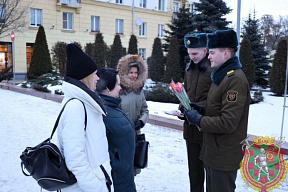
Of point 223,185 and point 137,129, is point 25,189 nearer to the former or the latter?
point 137,129

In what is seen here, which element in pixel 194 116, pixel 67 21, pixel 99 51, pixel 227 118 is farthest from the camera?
pixel 67 21

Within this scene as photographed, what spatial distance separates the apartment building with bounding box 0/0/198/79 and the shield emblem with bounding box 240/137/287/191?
75.9ft

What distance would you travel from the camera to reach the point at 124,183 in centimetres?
257

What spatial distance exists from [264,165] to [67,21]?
25.8 meters

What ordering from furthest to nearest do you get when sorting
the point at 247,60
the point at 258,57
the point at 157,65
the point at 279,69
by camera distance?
the point at 258,57, the point at 157,65, the point at 247,60, the point at 279,69

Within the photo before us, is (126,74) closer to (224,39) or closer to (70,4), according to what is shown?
(224,39)

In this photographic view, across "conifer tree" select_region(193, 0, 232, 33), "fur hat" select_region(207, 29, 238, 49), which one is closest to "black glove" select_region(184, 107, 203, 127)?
"fur hat" select_region(207, 29, 238, 49)

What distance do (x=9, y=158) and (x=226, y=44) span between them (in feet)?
14.2

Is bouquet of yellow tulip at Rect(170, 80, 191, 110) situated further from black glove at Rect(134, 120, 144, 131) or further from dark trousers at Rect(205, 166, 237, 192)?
black glove at Rect(134, 120, 144, 131)

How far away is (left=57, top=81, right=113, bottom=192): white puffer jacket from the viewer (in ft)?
6.45

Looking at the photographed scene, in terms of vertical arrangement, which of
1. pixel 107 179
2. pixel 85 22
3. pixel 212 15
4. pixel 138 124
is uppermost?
pixel 85 22

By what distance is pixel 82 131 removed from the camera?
2000 millimetres

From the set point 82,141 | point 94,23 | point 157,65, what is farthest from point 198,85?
point 94,23

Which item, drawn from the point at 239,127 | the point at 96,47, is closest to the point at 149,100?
the point at 96,47
